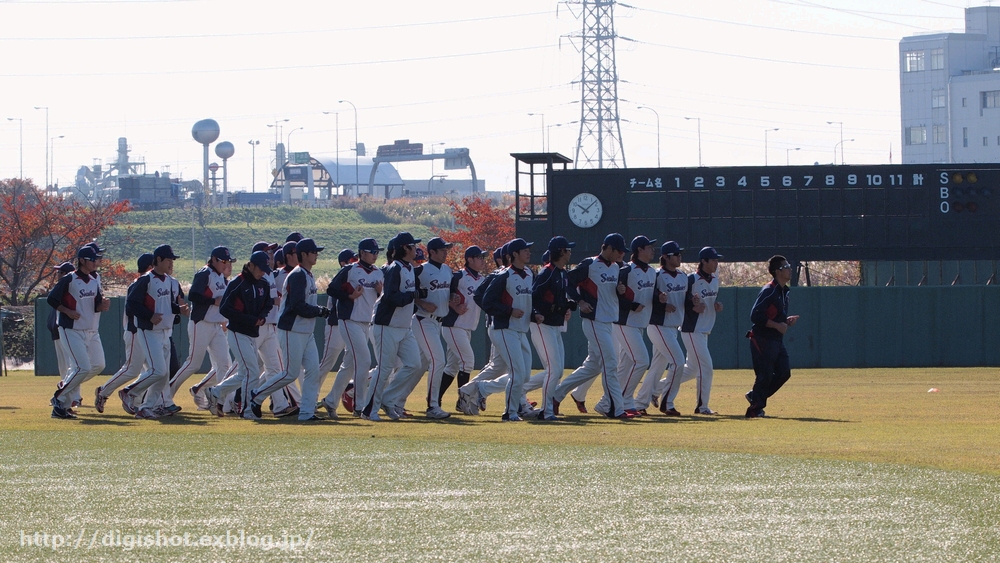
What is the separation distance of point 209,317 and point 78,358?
1553 millimetres

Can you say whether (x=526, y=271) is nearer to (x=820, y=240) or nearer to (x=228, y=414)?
(x=228, y=414)

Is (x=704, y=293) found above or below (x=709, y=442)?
above

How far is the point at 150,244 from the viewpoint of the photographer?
291ft

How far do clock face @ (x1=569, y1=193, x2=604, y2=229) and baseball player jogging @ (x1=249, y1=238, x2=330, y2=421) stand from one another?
47.8ft

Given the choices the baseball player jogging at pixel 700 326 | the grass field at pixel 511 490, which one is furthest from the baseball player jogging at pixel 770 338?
the grass field at pixel 511 490

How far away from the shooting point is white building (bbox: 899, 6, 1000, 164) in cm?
10369

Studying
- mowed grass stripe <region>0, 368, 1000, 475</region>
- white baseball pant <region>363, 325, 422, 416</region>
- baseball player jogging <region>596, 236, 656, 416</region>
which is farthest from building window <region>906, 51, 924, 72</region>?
white baseball pant <region>363, 325, 422, 416</region>

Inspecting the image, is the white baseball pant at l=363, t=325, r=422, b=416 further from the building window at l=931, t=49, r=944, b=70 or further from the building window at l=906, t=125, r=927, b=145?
the building window at l=906, t=125, r=927, b=145

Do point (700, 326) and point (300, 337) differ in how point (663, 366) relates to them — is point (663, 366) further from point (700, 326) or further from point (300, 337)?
point (300, 337)

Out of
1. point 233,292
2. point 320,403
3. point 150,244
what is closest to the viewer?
point 233,292

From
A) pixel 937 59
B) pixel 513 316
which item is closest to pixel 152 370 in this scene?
pixel 513 316

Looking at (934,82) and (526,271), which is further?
(934,82)

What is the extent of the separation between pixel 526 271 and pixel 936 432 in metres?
4.58

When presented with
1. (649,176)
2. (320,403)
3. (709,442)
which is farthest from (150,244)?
(709,442)
